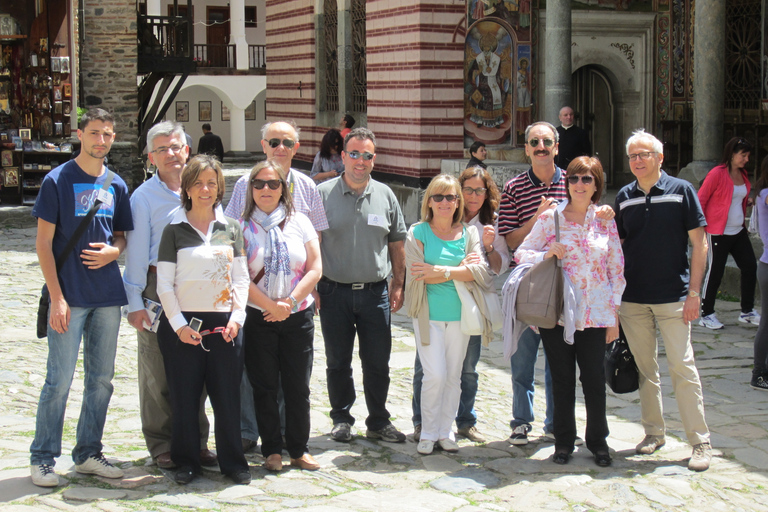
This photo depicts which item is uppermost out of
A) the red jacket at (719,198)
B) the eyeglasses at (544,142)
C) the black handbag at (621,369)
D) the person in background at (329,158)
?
the person in background at (329,158)

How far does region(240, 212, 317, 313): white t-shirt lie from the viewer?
4.97 m

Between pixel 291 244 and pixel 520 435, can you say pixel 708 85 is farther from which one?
pixel 291 244

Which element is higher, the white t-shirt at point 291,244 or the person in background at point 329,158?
the person in background at point 329,158

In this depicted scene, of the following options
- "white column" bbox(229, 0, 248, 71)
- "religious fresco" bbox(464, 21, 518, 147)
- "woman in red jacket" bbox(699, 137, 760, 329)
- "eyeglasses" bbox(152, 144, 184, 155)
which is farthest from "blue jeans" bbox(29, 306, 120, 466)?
"white column" bbox(229, 0, 248, 71)

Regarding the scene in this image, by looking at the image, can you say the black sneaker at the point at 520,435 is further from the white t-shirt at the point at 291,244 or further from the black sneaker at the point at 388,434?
the white t-shirt at the point at 291,244

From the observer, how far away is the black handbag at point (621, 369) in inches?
215

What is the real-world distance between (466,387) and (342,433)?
0.77m

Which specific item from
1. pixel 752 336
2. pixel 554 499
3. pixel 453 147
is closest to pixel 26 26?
pixel 453 147

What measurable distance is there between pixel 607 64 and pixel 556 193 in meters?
11.4

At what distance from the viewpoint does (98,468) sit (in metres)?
4.84

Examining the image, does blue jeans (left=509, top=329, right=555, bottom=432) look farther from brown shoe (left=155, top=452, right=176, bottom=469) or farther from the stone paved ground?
brown shoe (left=155, top=452, right=176, bottom=469)

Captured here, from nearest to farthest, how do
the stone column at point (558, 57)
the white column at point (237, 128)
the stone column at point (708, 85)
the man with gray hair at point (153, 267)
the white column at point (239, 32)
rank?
1. the man with gray hair at point (153, 267)
2. the stone column at point (708, 85)
3. the stone column at point (558, 57)
4. the white column at point (239, 32)
5. the white column at point (237, 128)

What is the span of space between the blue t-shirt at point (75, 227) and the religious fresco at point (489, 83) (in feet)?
36.7

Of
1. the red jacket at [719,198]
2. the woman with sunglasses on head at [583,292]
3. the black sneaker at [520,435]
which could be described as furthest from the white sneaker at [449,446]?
the red jacket at [719,198]
